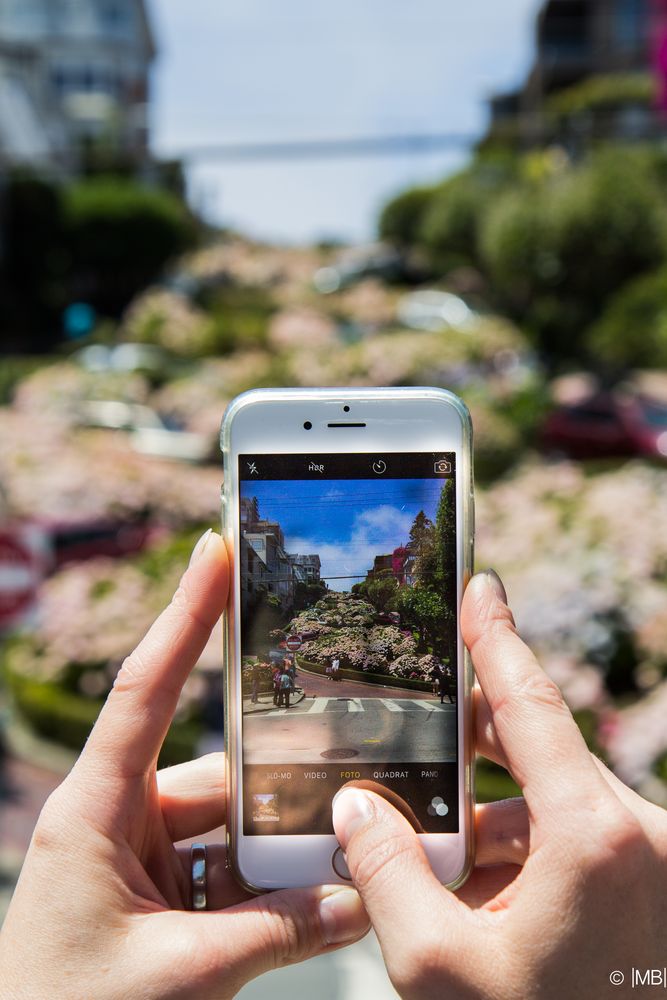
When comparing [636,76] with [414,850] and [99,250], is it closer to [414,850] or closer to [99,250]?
[99,250]

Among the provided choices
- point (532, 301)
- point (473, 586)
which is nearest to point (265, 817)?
point (473, 586)

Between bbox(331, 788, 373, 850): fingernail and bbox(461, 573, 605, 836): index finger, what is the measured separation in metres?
0.31

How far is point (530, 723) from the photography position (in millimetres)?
1529

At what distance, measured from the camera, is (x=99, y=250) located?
126ft

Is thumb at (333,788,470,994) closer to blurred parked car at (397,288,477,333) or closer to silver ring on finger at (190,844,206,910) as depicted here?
silver ring on finger at (190,844,206,910)

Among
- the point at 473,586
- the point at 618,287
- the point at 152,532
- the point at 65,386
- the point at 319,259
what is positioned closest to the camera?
the point at 473,586

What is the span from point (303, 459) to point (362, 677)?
446 mm

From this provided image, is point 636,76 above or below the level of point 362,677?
below

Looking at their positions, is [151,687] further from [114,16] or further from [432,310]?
[114,16]

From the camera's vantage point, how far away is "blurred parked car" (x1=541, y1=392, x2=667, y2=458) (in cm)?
1586

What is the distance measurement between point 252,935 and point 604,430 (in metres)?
15.2

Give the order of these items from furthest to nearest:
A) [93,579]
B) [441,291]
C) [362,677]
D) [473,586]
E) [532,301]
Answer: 1. [441,291]
2. [532,301]
3. [93,579]
4. [362,677]
5. [473,586]

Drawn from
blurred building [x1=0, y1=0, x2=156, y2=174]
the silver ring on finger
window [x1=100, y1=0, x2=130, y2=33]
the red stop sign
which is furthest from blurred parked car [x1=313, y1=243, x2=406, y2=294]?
the silver ring on finger

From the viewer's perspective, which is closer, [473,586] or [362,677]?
[473,586]
